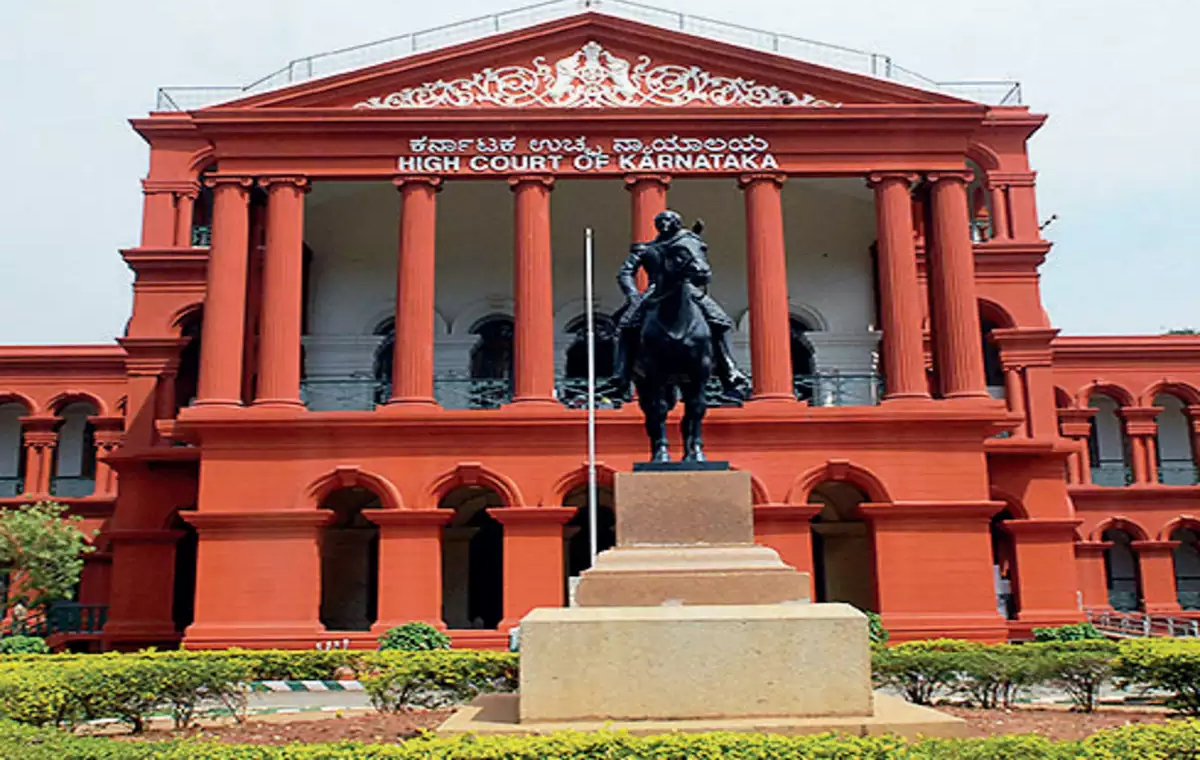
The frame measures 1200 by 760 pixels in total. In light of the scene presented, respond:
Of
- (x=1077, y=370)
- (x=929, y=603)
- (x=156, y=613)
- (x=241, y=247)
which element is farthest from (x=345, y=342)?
(x=1077, y=370)

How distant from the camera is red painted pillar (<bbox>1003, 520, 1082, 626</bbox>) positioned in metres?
23.0

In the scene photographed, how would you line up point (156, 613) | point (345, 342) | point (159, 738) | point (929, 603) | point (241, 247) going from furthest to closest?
1. point (345, 342)
2. point (156, 613)
3. point (241, 247)
4. point (929, 603)
5. point (159, 738)

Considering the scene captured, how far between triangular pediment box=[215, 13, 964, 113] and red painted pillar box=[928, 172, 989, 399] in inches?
81.4

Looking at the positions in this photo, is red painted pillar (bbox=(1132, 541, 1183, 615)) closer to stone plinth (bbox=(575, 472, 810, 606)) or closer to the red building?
the red building

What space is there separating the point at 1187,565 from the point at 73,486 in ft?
104

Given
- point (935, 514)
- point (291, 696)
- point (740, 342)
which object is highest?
point (740, 342)

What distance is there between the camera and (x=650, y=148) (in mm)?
22453

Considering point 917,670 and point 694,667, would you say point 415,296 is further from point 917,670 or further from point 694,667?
point 694,667

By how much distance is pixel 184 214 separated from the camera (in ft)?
93.6

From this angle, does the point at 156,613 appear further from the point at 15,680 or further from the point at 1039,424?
the point at 1039,424

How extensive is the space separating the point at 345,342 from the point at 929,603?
46.1 feet

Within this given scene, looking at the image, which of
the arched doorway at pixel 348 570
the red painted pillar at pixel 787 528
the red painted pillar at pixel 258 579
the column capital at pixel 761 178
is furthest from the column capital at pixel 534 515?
the column capital at pixel 761 178

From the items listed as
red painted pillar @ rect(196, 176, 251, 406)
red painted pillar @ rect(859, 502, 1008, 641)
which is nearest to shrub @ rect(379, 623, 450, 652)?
red painted pillar @ rect(196, 176, 251, 406)

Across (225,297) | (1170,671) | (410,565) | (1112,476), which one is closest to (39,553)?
(225,297)
